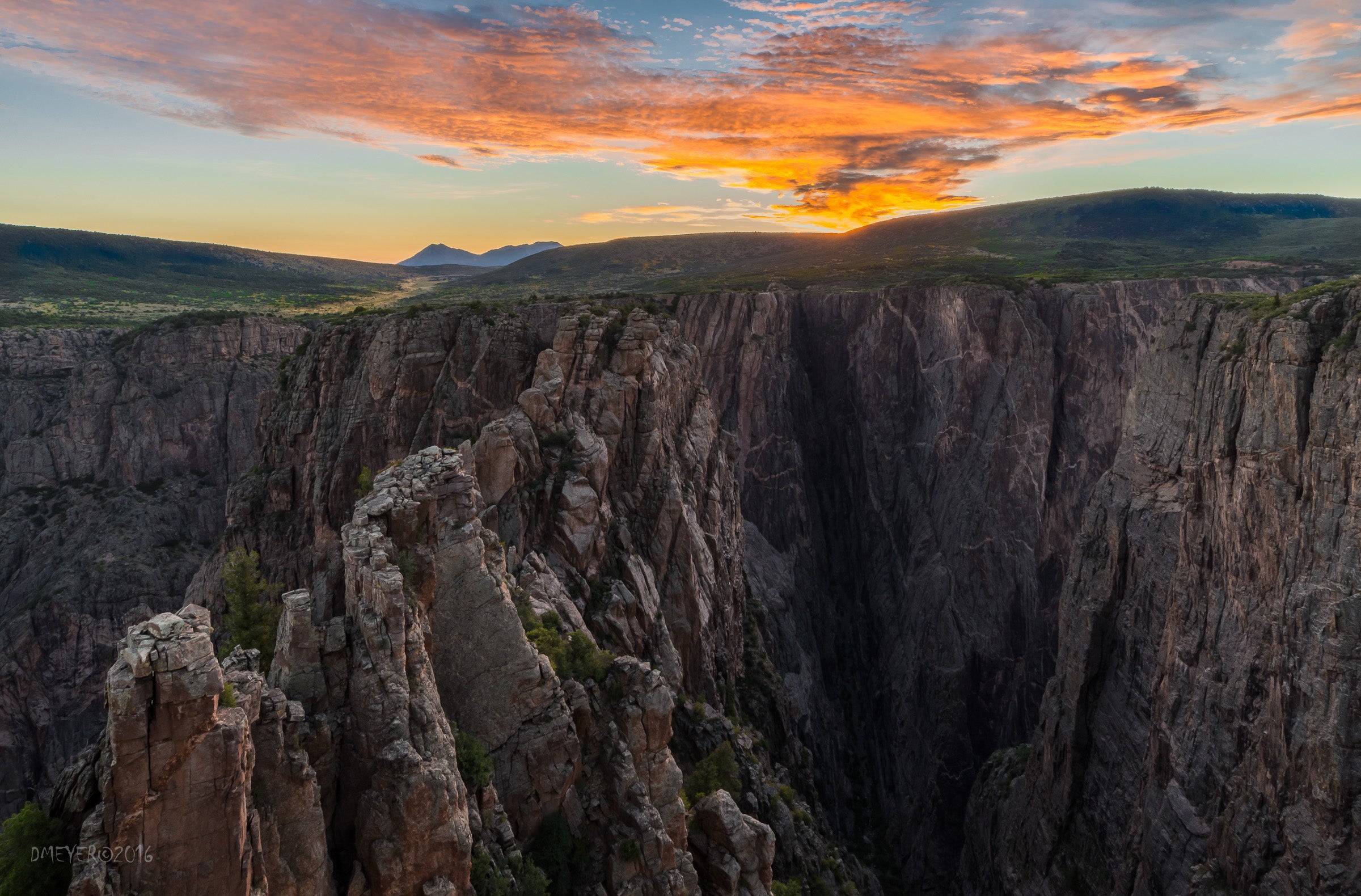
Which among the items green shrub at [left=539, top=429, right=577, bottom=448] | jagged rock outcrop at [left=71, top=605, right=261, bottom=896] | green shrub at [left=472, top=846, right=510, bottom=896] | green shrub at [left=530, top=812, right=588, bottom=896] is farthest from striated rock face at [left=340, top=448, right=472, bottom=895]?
green shrub at [left=539, top=429, right=577, bottom=448]

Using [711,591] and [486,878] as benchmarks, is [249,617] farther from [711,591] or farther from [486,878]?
[711,591]

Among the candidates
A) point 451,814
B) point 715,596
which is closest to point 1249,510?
point 715,596

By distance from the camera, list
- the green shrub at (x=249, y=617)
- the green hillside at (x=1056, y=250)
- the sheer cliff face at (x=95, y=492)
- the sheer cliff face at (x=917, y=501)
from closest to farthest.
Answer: the green shrub at (x=249, y=617) → the sheer cliff face at (x=95, y=492) → the sheer cliff face at (x=917, y=501) → the green hillside at (x=1056, y=250)

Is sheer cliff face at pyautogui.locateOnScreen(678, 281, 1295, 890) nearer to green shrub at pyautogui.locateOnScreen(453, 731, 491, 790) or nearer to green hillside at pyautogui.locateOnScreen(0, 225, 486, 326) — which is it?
green shrub at pyautogui.locateOnScreen(453, 731, 491, 790)

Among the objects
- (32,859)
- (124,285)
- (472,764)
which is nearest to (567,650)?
(472,764)

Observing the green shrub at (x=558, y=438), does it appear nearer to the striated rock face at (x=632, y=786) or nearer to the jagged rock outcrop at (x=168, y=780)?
the striated rock face at (x=632, y=786)

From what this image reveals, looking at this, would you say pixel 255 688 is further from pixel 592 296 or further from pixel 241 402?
pixel 241 402

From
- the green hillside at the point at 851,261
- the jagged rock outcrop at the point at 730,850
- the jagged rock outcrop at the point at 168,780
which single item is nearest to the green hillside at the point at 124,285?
the green hillside at the point at 851,261
